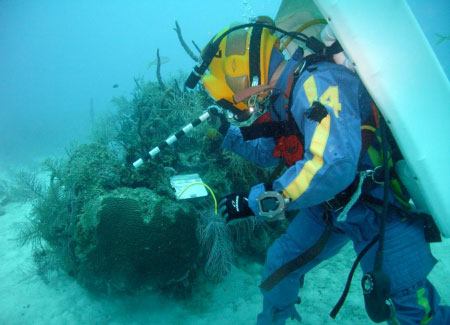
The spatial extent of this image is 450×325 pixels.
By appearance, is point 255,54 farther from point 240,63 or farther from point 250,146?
point 250,146

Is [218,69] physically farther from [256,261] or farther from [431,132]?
[256,261]

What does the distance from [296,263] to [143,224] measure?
5.85ft

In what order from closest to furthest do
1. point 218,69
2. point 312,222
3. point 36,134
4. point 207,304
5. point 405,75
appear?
point 405,75 < point 218,69 < point 312,222 < point 207,304 < point 36,134

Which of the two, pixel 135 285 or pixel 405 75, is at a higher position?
pixel 405 75

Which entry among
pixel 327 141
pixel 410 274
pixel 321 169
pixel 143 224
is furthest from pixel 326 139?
pixel 143 224

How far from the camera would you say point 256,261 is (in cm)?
392

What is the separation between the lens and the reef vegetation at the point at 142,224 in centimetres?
288

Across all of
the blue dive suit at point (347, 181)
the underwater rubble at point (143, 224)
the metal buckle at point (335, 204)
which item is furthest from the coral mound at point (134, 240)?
the metal buckle at point (335, 204)

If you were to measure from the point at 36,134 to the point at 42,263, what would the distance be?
25376 mm

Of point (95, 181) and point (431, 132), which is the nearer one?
point (431, 132)

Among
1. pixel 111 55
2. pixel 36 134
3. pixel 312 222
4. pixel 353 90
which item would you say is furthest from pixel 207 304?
pixel 111 55

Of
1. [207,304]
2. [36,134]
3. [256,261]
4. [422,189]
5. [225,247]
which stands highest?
[36,134]

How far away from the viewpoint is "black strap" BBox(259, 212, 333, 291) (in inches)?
87.9

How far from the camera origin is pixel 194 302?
330cm
